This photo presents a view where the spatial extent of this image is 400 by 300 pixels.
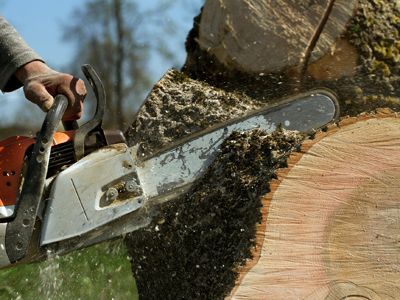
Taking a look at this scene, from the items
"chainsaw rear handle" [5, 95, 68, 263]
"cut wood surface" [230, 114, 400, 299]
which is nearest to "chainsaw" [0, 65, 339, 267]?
"chainsaw rear handle" [5, 95, 68, 263]

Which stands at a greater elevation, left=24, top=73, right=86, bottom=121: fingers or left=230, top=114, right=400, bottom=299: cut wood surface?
left=24, top=73, right=86, bottom=121: fingers

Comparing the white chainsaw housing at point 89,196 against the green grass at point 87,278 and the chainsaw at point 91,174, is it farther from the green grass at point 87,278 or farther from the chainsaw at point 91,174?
the green grass at point 87,278

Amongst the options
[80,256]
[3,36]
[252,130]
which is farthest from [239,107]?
[80,256]

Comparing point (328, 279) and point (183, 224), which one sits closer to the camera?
point (328, 279)

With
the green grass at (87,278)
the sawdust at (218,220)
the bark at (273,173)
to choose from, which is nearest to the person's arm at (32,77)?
the bark at (273,173)

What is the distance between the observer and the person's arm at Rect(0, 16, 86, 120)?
2.35 metres

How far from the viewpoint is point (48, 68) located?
96.9 inches

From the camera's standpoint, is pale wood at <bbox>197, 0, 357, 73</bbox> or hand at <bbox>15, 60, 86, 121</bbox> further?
pale wood at <bbox>197, 0, 357, 73</bbox>

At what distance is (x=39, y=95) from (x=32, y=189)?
13.3 inches

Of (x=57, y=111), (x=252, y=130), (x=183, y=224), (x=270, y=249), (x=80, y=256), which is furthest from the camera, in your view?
(x=80, y=256)

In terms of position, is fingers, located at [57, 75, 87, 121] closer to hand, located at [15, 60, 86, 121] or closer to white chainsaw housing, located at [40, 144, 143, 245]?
hand, located at [15, 60, 86, 121]

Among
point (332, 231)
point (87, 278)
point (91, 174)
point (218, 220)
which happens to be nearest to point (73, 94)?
point (91, 174)

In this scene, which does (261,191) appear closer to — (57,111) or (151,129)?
(151,129)

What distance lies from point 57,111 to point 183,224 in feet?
2.39
